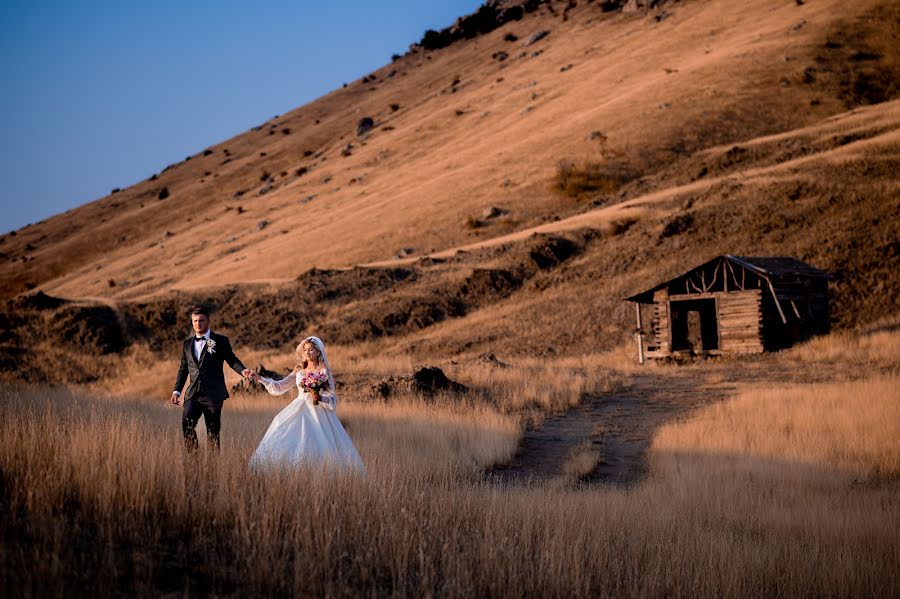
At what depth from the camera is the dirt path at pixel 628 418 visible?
474 inches

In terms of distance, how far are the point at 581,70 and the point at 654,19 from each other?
685 inches

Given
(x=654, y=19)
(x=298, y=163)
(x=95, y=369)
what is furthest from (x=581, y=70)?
(x=95, y=369)

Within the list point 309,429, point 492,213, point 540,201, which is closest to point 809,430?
point 309,429

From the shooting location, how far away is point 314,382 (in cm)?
834

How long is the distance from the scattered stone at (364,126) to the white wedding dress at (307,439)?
275ft

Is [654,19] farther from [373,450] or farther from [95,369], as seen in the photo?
[373,450]

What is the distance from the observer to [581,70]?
7912cm

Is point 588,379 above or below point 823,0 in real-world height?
below

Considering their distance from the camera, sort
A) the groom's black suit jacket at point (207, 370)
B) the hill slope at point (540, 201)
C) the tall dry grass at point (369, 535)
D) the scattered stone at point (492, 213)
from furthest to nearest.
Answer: the scattered stone at point (492, 213) → the hill slope at point (540, 201) → the groom's black suit jacket at point (207, 370) → the tall dry grass at point (369, 535)

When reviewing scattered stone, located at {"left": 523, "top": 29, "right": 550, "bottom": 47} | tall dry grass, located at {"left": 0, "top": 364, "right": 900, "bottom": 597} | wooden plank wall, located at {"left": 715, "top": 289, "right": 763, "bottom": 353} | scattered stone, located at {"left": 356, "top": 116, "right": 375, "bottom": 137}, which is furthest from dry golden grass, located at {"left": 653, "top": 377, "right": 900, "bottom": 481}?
scattered stone, located at {"left": 523, "top": 29, "right": 550, "bottom": 47}

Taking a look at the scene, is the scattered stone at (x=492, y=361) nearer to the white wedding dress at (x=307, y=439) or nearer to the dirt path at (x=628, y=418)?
the dirt path at (x=628, y=418)

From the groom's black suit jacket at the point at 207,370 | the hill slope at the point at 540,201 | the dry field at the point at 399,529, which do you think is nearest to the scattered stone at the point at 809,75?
the hill slope at the point at 540,201

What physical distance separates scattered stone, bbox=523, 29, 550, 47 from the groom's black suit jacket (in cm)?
10200

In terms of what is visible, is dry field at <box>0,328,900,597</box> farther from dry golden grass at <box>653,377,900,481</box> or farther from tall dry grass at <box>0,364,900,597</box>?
dry golden grass at <box>653,377,900,481</box>
